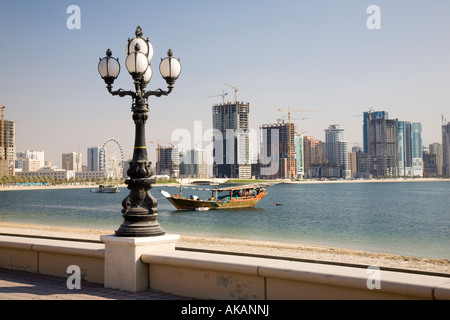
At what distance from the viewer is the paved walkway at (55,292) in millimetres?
7812

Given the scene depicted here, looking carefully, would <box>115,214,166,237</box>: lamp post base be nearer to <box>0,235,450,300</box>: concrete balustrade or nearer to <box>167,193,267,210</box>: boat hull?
<box>0,235,450,300</box>: concrete balustrade

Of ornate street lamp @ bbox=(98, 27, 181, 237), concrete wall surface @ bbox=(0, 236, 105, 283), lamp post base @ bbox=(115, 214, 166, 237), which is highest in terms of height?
ornate street lamp @ bbox=(98, 27, 181, 237)

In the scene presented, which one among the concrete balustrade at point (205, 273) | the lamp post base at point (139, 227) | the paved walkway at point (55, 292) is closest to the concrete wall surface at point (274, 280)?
the concrete balustrade at point (205, 273)

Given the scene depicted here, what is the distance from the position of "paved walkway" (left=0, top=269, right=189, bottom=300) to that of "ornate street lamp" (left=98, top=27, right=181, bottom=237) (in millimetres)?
1151

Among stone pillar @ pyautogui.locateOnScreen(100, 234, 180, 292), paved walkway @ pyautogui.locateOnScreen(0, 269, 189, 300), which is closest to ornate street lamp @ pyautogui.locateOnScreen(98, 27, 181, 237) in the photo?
stone pillar @ pyautogui.locateOnScreen(100, 234, 180, 292)

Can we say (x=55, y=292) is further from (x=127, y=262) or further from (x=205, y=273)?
(x=205, y=273)

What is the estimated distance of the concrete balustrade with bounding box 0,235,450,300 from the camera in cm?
607

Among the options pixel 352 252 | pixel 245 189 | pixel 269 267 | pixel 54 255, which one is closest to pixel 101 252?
pixel 54 255

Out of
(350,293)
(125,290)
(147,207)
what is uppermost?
(147,207)

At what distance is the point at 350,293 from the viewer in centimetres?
621

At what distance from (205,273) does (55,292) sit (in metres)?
2.84

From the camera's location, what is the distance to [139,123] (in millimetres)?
9477
